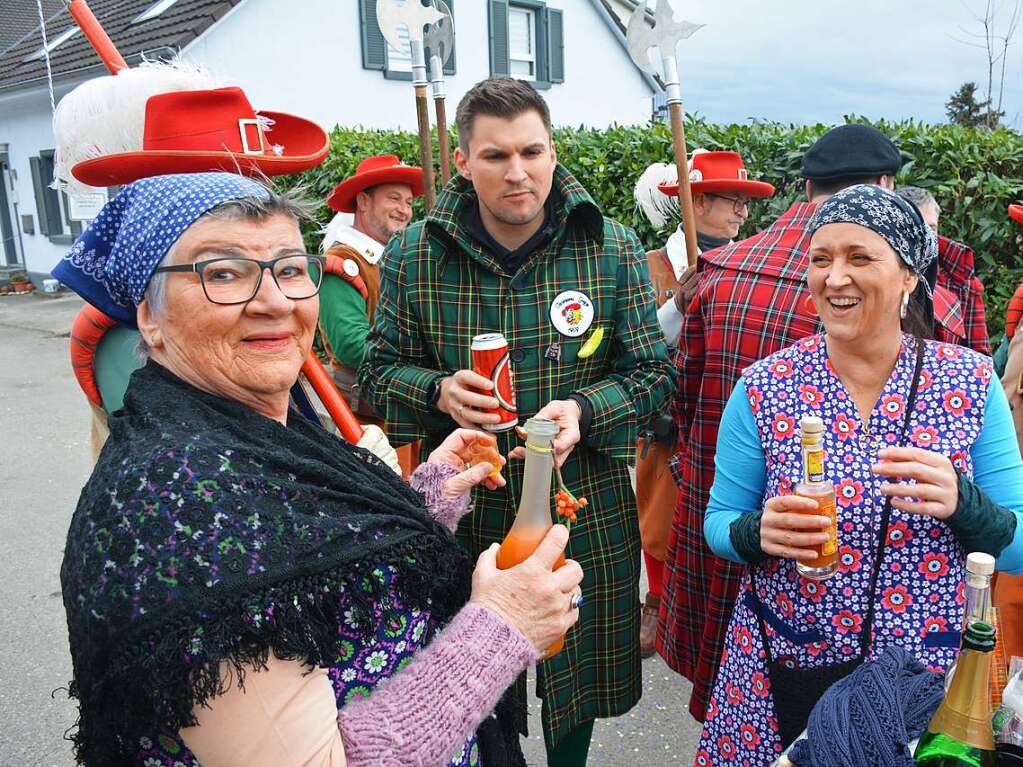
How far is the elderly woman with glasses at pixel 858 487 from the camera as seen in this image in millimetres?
1830

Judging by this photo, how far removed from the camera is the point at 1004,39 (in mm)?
9898

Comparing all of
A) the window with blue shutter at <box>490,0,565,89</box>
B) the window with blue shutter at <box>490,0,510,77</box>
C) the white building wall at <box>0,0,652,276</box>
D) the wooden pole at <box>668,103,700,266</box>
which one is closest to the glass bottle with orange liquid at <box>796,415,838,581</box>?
the wooden pole at <box>668,103,700,266</box>

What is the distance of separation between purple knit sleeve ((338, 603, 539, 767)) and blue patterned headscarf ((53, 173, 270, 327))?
82 cm

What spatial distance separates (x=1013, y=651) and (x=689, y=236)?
2104 mm

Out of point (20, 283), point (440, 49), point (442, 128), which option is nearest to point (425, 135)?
point (442, 128)

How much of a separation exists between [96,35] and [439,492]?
2.05 meters

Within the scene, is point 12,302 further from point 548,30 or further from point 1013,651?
point 1013,651

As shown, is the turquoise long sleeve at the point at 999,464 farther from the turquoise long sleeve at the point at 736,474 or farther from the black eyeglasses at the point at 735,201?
the black eyeglasses at the point at 735,201

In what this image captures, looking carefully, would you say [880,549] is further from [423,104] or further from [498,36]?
[498,36]

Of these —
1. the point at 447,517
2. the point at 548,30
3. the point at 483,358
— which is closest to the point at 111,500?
the point at 447,517

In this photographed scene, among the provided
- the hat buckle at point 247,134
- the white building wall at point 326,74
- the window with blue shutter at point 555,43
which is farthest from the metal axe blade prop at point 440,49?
the window with blue shutter at point 555,43

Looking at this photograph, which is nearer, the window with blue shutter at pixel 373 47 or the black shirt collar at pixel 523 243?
the black shirt collar at pixel 523 243

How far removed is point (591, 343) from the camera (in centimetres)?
260

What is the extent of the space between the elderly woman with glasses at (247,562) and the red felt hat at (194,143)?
739 millimetres
